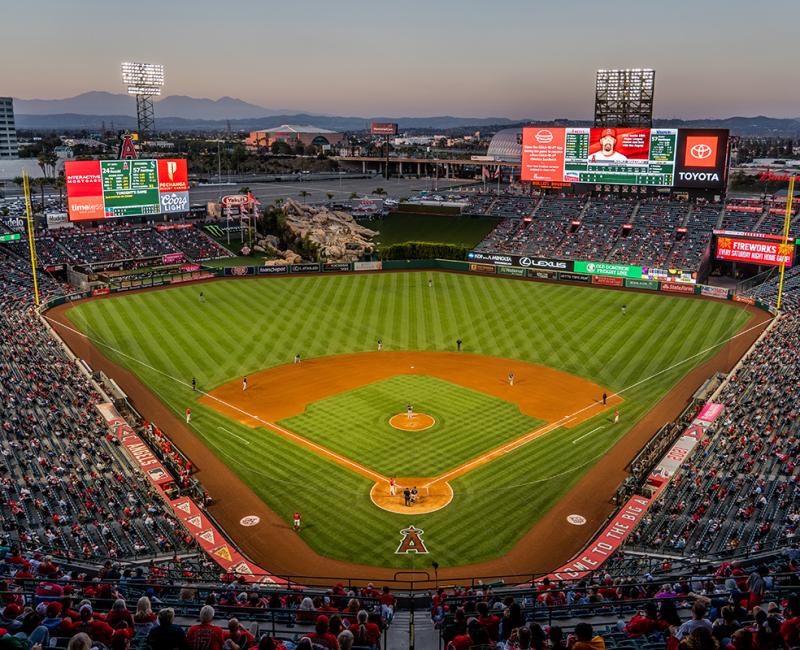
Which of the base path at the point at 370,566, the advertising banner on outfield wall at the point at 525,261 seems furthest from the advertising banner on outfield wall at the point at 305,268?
the base path at the point at 370,566

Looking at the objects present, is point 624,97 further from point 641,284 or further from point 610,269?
point 641,284

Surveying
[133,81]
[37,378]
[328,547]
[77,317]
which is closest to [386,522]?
[328,547]

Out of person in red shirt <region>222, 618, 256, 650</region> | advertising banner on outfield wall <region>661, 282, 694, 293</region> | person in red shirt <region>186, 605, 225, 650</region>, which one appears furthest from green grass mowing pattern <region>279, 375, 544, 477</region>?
advertising banner on outfield wall <region>661, 282, 694, 293</region>

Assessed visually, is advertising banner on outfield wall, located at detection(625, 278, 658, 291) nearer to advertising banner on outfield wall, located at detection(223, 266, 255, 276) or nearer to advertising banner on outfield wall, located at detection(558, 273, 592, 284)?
advertising banner on outfield wall, located at detection(558, 273, 592, 284)

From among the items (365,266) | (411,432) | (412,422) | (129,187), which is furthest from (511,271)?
(129,187)

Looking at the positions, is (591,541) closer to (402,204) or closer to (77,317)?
(77,317)

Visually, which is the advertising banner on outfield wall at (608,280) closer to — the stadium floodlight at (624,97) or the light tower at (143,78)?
the stadium floodlight at (624,97)

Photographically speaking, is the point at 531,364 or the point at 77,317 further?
the point at 77,317
